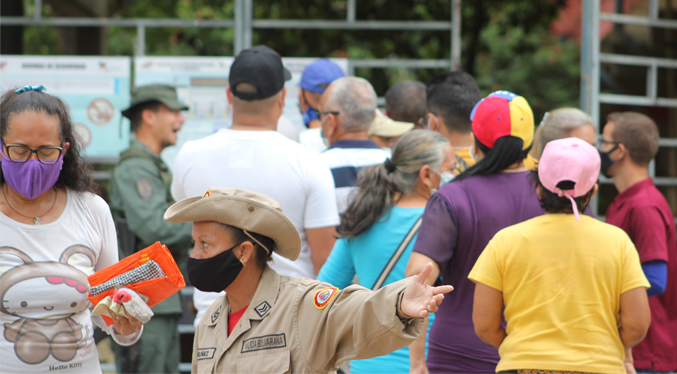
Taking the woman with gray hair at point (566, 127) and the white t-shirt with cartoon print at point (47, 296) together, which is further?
the woman with gray hair at point (566, 127)

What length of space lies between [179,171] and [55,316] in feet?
3.04

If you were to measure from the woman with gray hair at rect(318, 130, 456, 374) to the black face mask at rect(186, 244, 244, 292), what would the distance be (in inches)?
36.8

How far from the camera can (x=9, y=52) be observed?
7727 millimetres

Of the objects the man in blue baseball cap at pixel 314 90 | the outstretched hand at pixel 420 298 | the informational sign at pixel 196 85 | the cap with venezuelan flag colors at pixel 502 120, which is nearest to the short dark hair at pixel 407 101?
the man in blue baseball cap at pixel 314 90

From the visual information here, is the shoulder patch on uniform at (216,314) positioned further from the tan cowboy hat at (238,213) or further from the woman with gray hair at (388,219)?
the woman with gray hair at (388,219)

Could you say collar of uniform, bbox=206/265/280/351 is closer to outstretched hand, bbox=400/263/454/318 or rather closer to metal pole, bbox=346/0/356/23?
outstretched hand, bbox=400/263/454/318

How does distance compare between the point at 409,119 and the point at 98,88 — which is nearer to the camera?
the point at 409,119

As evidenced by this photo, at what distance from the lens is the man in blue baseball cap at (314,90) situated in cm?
455

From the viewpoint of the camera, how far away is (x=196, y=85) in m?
5.84

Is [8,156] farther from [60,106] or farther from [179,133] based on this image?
[179,133]

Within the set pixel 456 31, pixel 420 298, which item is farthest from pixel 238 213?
pixel 456 31

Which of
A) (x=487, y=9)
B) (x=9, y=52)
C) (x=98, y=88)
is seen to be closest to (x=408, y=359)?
(x=98, y=88)

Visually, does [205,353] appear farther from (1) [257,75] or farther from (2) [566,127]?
(2) [566,127]

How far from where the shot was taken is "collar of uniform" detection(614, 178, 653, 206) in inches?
148
